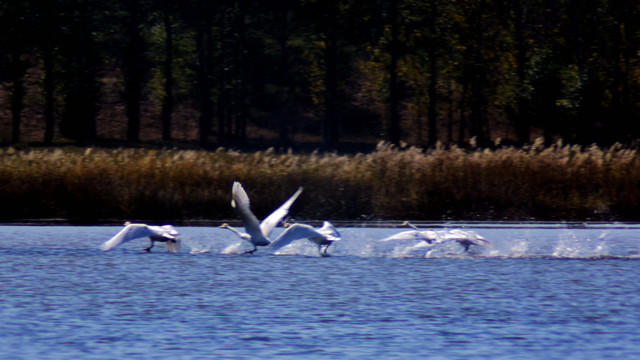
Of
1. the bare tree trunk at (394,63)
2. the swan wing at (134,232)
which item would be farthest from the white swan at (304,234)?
the bare tree trunk at (394,63)

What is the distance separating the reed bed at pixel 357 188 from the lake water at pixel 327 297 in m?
0.75

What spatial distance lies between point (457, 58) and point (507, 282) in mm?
48289

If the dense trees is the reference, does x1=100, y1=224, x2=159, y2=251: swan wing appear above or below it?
below

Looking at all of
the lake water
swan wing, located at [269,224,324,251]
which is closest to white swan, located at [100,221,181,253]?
the lake water

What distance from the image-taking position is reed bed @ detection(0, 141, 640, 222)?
25016mm

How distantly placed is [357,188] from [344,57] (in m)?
48.4

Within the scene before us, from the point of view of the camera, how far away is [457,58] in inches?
2586

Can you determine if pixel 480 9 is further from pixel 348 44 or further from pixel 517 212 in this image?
pixel 517 212

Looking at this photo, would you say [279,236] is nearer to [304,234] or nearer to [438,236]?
[304,234]

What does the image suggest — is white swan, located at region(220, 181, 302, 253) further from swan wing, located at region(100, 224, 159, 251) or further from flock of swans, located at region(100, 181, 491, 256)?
swan wing, located at region(100, 224, 159, 251)

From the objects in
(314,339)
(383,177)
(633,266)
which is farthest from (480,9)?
(314,339)

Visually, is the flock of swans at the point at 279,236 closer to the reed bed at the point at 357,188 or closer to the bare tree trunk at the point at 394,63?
the reed bed at the point at 357,188

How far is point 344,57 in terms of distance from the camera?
241ft

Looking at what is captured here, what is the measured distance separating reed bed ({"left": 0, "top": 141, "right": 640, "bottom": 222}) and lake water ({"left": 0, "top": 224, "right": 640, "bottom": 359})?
75 cm
